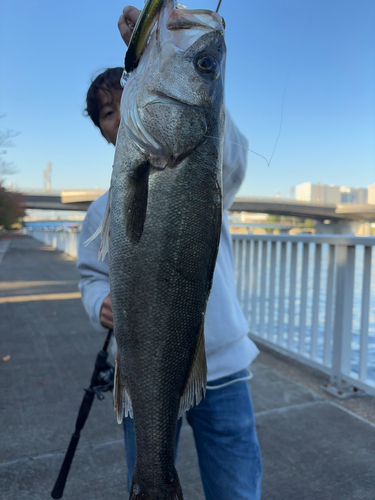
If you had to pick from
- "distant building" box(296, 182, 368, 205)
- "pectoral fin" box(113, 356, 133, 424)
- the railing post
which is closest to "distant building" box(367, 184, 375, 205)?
"distant building" box(296, 182, 368, 205)

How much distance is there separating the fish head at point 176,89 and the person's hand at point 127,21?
204mm

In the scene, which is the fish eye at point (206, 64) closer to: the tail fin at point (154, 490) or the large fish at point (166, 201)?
the large fish at point (166, 201)

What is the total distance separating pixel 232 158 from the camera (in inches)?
68.1

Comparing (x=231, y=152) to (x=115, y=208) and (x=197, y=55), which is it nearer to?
(x=197, y=55)

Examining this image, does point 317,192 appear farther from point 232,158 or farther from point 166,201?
point 166,201

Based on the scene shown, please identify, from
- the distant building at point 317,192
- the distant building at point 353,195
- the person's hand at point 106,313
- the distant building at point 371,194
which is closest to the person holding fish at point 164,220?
the person's hand at point 106,313

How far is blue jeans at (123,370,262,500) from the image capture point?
1.69m

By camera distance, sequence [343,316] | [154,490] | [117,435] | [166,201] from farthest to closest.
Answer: [343,316]
[117,435]
[154,490]
[166,201]

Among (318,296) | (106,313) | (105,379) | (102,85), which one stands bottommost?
(105,379)

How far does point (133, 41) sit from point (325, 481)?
2.83 meters

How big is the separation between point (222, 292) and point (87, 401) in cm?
112

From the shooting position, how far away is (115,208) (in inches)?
46.4

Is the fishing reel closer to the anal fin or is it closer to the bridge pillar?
the anal fin

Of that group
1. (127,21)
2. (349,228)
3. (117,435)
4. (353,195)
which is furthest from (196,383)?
(349,228)
